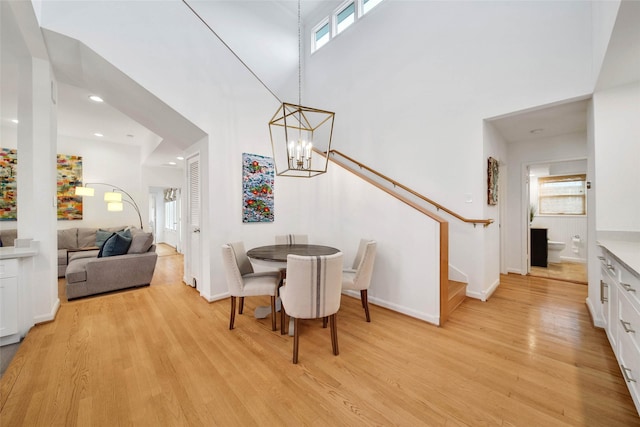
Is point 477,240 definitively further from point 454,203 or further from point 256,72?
point 256,72

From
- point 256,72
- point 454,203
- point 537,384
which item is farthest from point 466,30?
point 537,384

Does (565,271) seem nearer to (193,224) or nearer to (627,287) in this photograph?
(627,287)

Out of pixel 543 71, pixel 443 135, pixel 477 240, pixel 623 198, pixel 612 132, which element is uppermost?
pixel 543 71

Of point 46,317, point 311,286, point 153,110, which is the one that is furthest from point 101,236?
point 311,286

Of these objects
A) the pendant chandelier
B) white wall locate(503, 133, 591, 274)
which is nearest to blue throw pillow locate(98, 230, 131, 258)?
the pendant chandelier

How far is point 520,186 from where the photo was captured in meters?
4.61

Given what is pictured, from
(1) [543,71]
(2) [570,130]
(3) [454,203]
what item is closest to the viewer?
(1) [543,71]

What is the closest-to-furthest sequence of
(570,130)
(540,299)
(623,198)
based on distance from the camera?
(623,198)
(540,299)
(570,130)

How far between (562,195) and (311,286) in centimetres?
733

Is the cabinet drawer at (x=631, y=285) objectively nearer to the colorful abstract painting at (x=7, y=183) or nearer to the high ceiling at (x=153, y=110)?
the high ceiling at (x=153, y=110)

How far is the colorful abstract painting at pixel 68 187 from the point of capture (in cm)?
559

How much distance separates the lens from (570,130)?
400 centimetres

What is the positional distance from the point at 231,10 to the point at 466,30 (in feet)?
12.1

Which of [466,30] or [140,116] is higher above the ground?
[466,30]
